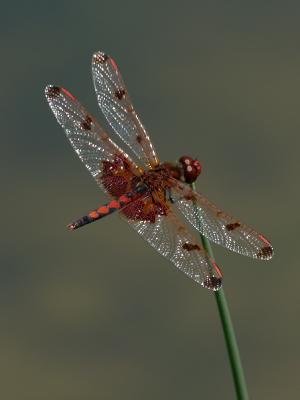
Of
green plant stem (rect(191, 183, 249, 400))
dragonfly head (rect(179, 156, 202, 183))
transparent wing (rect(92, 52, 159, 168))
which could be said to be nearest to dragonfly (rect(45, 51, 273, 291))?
transparent wing (rect(92, 52, 159, 168))

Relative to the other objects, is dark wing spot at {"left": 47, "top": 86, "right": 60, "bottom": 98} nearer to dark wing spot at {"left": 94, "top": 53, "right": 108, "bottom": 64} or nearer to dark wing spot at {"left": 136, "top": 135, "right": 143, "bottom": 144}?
dark wing spot at {"left": 94, "top": 53, "right": 108, "bottom": 64}

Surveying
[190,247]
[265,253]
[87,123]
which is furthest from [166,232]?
[87,123]

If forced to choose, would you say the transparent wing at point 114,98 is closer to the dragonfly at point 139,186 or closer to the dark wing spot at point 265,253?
the dragonfly at point 139,186

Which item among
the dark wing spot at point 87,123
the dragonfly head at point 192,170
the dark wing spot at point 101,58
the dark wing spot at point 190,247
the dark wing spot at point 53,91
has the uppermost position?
the dark wing spot at point 101,58

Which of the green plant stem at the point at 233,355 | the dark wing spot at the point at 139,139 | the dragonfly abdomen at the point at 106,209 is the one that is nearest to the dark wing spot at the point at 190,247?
the dragonfly abdomen at the point at 106,209

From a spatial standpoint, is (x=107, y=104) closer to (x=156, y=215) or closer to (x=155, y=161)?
(x=155, y=161)

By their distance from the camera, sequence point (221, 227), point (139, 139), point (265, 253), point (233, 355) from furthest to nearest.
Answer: point (139, 139) < point (221, 227) < point (265, 253) < point (233, 355)

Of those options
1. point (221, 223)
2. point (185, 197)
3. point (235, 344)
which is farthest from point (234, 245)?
point (235, 344)

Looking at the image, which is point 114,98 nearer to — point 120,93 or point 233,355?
point 120,93
